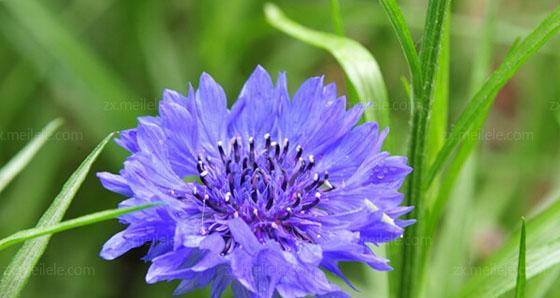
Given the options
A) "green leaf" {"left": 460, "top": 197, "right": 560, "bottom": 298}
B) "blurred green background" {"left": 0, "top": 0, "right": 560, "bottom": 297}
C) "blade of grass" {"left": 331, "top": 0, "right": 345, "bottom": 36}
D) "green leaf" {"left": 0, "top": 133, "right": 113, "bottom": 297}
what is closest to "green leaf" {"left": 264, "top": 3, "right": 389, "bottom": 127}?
"blade of grass" {"left": 331, "top": 0, "right": 345, "bottom": 36}

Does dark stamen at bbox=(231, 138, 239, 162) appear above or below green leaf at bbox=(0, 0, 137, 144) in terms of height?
below

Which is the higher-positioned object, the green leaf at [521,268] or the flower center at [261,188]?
the flower center at [261,188]

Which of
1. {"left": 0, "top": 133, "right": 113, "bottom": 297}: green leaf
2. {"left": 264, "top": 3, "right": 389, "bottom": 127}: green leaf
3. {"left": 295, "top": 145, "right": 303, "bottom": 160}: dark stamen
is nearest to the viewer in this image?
{"left": 0, "top": 133, "right": 113, "bottom": 297}: green leaf

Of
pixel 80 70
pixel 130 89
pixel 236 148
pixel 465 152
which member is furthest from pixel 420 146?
pixel 130 89

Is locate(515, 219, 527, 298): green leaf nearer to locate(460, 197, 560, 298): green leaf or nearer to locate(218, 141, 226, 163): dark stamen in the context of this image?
locate(460, 197, 560, 298): green leaf

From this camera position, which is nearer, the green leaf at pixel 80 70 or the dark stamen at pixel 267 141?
the dark stamen at pixel 267 141

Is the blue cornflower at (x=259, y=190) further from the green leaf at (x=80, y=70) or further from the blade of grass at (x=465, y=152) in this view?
the green leaf at (x=80, y=70)

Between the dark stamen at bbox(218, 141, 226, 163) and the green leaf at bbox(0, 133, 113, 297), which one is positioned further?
the dark stamen at bbox(218, 141, 226, 163)

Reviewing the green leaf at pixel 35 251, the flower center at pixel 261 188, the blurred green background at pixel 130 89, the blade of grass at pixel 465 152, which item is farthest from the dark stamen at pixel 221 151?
the blurred green background at pixel 130 89

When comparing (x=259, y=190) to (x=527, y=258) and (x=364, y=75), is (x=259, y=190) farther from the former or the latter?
(x=527, y=258)
